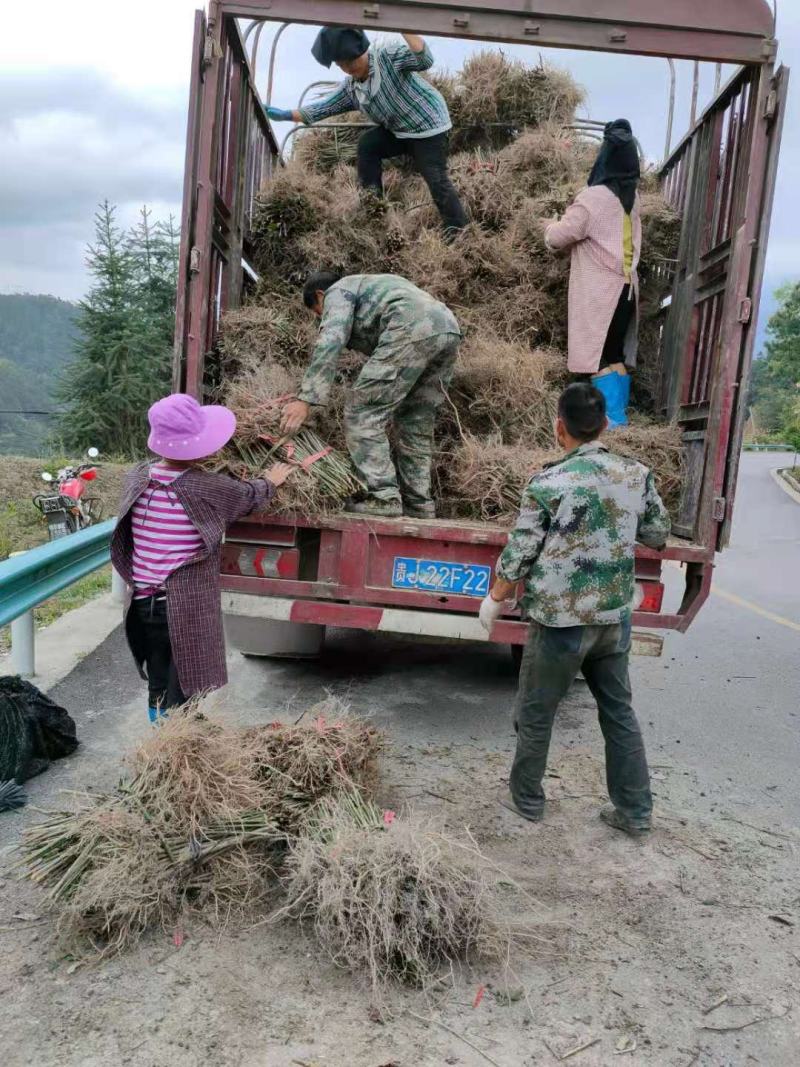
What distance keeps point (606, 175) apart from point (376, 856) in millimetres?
4215

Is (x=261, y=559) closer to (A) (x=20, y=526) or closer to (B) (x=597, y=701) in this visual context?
(B) (x=597, y=701)

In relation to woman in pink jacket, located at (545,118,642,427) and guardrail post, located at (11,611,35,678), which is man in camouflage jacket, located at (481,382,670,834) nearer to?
woman in pink jacket, located at (545,118,642,427)

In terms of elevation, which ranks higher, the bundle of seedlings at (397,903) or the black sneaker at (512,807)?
the bundle of seedlings at (397,903)

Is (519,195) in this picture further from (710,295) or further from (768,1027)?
(768,1027)

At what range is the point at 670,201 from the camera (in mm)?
6215

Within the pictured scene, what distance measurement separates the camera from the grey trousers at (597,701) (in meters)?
3.43

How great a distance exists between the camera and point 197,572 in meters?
3.51

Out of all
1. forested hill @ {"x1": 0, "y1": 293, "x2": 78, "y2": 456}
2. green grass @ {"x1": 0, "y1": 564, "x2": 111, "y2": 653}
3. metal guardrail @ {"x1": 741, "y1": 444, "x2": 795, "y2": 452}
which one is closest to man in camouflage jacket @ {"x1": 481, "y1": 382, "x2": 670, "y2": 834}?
green grass @ {"x1": 0, "y1": 564, "x2": 111, "y2": 653}

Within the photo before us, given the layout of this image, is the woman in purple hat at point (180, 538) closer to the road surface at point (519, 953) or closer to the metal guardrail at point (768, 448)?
the road surface at point (519, 953)

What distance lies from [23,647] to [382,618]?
2.28 meters

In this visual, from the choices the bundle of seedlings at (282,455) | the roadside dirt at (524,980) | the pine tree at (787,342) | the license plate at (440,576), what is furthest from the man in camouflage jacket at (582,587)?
the pine tree at (787,342)

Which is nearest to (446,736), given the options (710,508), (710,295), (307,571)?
(307,571)

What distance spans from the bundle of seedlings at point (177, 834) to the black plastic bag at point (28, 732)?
788 mm

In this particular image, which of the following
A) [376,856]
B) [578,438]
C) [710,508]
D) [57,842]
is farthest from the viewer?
[710,508]
